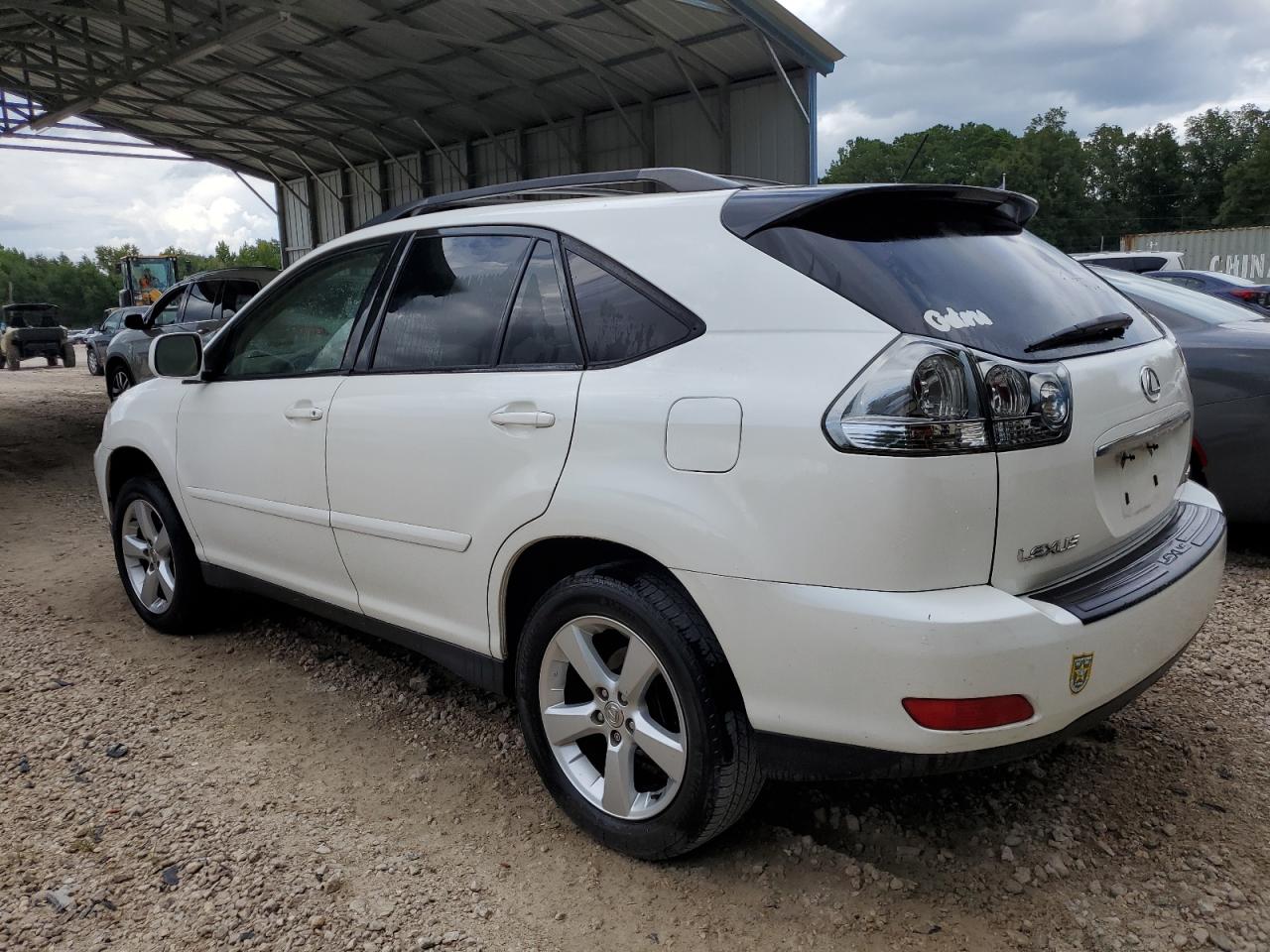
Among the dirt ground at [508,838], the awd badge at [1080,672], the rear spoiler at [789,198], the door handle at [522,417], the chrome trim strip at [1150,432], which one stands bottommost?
the dirt ground at [508,838]

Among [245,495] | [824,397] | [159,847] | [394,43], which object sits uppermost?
[394,43]

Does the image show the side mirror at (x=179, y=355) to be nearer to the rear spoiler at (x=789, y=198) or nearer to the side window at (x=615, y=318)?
the side window at (x=615, y=318)

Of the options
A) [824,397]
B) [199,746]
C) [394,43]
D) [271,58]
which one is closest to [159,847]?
[199,746]

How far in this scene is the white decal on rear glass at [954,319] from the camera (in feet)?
6.54

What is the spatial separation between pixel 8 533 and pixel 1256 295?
1392 centimetres

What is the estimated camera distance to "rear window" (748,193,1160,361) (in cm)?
203

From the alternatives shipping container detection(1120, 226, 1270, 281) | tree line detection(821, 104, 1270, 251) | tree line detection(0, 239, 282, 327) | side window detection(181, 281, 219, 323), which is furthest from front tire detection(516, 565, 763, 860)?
tree line detection(0, 239, 282, 327)

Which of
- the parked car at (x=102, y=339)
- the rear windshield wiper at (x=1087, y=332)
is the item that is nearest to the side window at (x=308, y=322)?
the rear windshield wiper at (x=1087, y=332)

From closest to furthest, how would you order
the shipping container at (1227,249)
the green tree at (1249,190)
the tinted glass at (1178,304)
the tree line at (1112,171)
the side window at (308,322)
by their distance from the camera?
1. the side window at (308,322)
2. the tinted glass at (1178,304)
3. the shipping container at (1227,249)
4. the green tree at (1249,190)
5. the tree line at (1112,171)

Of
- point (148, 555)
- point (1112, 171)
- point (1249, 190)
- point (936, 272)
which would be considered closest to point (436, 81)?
point (148, 555)

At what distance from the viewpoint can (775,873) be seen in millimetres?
2369

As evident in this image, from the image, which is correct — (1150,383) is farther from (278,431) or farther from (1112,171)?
(1112,171)

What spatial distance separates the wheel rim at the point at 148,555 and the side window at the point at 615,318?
252 cm

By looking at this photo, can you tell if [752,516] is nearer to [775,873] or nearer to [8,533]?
[775,873]
